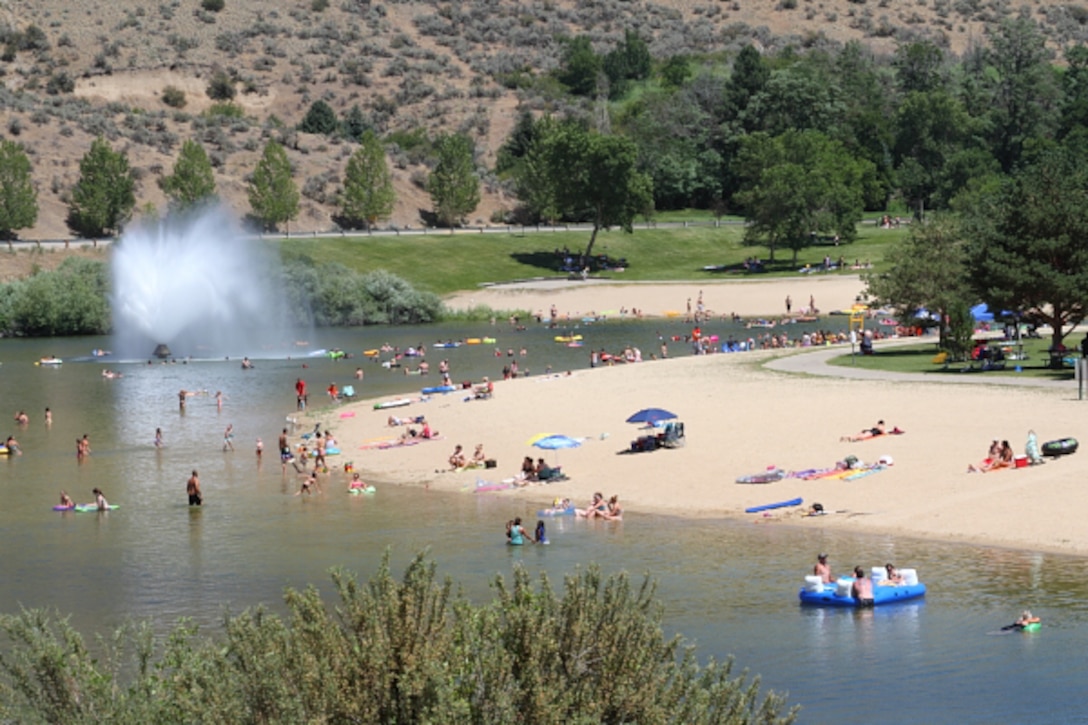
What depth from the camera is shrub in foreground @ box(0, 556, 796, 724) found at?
1418cm

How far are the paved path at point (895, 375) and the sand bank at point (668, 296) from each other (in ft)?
132

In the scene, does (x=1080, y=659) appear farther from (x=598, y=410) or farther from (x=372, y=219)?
(x=372, y=219)

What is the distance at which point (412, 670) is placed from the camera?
14.3 meters

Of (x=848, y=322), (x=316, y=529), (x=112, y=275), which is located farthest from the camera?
(x=112, y=275)

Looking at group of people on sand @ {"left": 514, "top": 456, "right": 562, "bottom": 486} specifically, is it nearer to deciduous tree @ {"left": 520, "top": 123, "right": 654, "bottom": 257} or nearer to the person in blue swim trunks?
the person in blue swim trunks

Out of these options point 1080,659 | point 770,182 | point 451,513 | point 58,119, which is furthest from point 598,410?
point 58,119

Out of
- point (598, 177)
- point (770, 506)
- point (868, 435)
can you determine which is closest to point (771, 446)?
point (868, 435)

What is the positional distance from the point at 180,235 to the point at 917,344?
5830 centimetres

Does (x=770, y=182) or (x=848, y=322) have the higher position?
(x=770, y=182)

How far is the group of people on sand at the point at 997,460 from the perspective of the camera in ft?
136

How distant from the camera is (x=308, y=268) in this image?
117188 mm

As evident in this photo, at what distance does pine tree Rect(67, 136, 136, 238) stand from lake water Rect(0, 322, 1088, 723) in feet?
261

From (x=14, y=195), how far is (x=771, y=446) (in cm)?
9628

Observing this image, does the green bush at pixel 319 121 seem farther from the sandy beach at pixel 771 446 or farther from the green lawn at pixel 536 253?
the sandy beach at pixel 771 446
